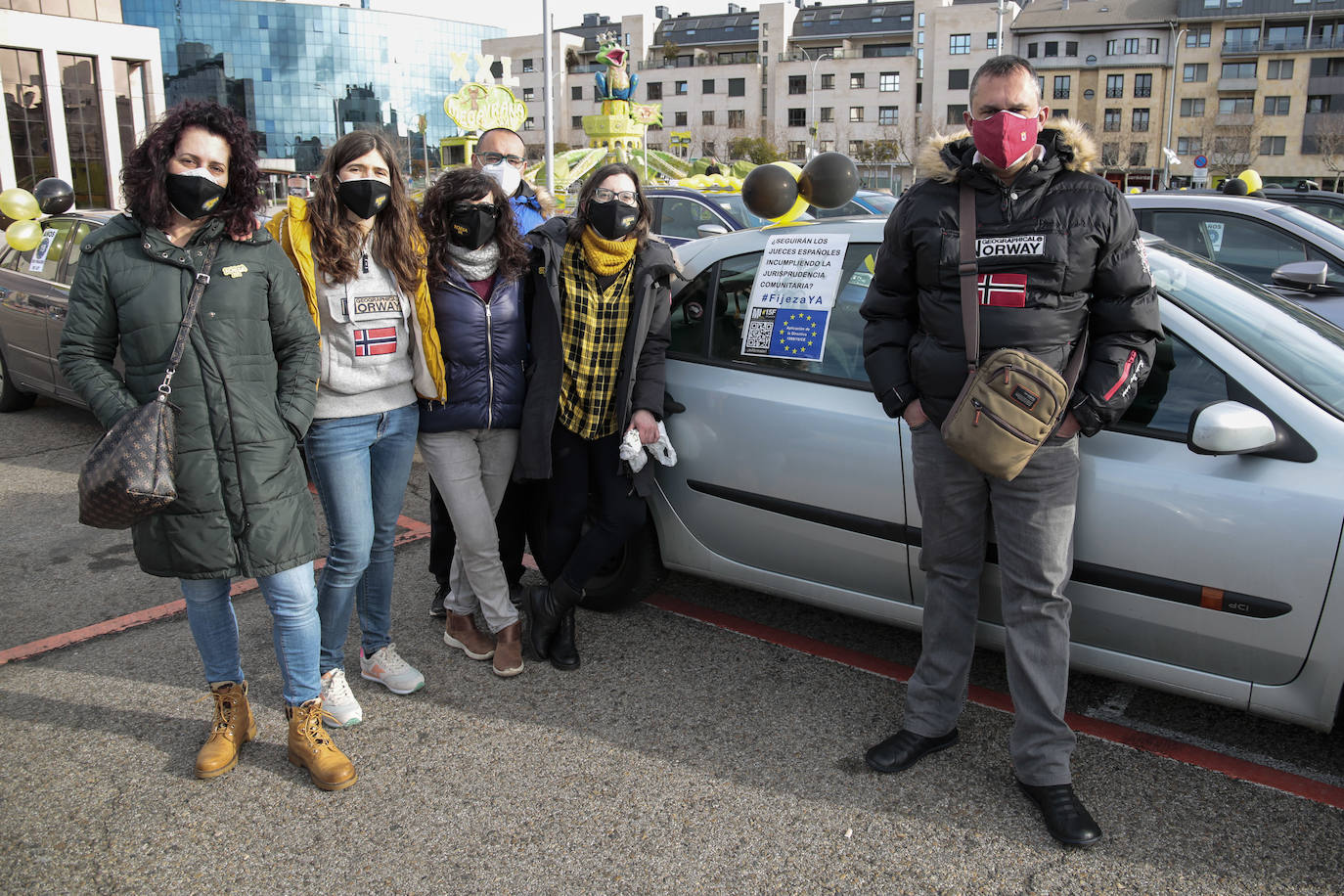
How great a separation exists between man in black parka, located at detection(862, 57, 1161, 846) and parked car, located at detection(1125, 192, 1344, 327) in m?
3.77

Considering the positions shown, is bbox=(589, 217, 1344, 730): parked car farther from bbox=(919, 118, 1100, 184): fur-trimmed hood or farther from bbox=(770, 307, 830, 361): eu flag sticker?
bbox=(919, 118, 1100, 184): fur-trimmed hood

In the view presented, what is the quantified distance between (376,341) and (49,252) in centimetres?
556

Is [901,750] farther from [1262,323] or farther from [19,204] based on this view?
[19,204]

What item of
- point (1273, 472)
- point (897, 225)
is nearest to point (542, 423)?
point (897, 225)

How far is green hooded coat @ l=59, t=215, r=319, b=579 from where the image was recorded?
2.59 metres

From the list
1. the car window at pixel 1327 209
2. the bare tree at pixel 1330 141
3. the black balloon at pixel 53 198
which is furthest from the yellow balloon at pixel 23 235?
the bare tree at pixel 1330 141

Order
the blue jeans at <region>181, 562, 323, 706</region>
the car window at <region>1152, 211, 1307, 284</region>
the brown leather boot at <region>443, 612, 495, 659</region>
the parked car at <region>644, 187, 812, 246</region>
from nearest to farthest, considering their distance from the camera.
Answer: the blue jeans at <region>181, 562, 323, 706</region>
the brown leather boot at <region>443, 612, 495, 659</region>
the car window at <region>1152, 211, 1307, 284</region>
the parked car at <region>644, 187, 812, 246</region>

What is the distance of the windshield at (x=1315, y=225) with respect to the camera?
5.93 m

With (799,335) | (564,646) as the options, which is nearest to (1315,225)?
(799,335)

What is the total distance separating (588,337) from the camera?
136 inches

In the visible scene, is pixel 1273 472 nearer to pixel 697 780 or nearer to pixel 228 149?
pixel 697 780

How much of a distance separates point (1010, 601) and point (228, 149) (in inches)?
95.7

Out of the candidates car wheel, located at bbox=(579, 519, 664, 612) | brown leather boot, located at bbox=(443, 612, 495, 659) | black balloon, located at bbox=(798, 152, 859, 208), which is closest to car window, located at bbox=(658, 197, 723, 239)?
black balloon, located at bbox=(798, 152, 859, 208)

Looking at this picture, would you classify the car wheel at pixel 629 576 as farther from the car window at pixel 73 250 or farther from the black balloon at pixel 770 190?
the car window at pixel 73 250
